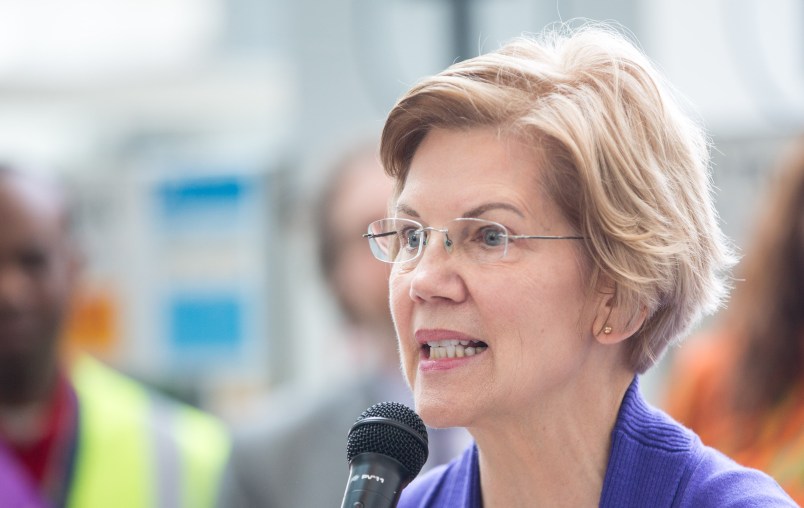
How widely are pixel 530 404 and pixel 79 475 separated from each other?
1856 millimetres

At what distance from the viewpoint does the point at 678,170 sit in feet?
5.38

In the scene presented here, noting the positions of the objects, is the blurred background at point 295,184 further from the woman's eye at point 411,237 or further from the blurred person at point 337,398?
the woman's eye at point 411,237

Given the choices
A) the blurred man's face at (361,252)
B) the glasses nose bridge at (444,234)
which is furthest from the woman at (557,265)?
the blurred man's face at (361,252)

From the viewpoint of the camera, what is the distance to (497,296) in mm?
1566

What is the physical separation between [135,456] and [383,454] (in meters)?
1.85

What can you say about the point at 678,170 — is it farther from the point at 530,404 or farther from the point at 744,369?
the point at 744,369

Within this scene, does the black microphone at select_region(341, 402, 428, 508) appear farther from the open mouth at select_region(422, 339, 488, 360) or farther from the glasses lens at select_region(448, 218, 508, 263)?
Result: the glasses lens at select_region(448, 218, 508, 263)

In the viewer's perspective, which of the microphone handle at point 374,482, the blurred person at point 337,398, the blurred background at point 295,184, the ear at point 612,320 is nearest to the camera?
the microphone handle at point 374,482

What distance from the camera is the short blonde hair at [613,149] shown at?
1.58 meters

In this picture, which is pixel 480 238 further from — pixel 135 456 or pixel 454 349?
pixel 135 456

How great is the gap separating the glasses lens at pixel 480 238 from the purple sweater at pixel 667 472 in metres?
0.29

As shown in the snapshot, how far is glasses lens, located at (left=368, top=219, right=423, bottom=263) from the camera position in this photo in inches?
65.6

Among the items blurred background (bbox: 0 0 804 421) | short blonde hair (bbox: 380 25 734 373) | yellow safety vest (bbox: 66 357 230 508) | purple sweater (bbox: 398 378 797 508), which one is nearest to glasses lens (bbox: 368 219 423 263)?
short blonde hair (bbox: 380 25 734 373)

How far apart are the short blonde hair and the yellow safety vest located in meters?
1.72
